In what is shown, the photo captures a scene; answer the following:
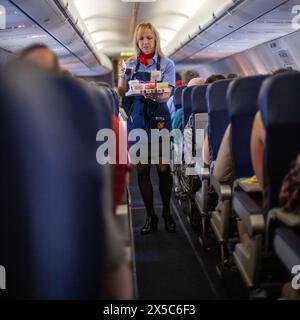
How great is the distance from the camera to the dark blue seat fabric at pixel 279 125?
2.00 meters

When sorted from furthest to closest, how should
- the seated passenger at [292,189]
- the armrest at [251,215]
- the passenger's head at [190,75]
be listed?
the passenger's head at [190,75], the armrest at [251,215], the seated passenger at [292,189]

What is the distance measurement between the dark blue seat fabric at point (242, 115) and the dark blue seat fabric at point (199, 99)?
3.70 feet

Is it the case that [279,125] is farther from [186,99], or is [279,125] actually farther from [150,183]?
[186,99]

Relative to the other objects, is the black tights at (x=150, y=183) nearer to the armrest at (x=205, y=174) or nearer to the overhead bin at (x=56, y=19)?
the armrest at (x=205, y=174)

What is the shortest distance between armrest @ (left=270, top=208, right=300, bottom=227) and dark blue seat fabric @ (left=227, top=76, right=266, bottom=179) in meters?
0.61

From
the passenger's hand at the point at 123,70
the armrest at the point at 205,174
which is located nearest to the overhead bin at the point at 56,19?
the passenger's hand at the point at 123,70

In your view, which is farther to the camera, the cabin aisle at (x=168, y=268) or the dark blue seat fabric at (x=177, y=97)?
the dark blue seat fabric at (x=177, y=97)

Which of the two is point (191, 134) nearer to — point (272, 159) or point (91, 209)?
point (272, 159)

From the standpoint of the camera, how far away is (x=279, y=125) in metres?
2.02

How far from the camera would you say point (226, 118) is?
3115mm

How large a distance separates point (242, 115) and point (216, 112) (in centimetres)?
55

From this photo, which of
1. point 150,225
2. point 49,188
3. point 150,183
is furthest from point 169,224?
point 49,188

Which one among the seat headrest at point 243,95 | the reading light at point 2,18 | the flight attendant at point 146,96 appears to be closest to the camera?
the seat headrest at point 243,95

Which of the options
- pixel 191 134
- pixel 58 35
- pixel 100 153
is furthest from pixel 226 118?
pixel 58 35
